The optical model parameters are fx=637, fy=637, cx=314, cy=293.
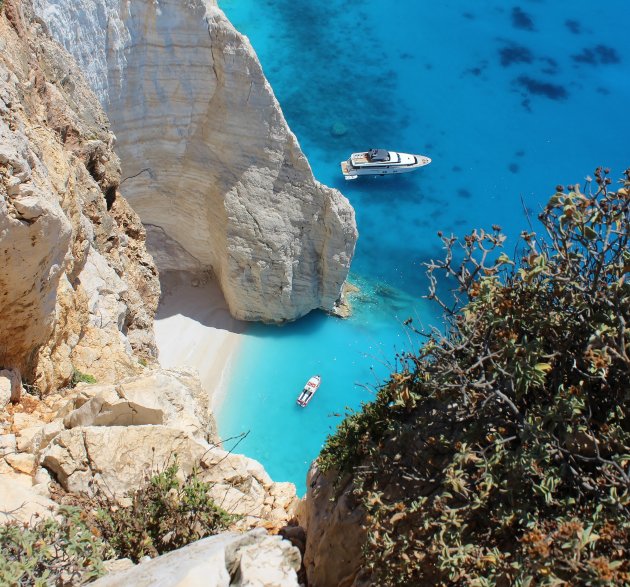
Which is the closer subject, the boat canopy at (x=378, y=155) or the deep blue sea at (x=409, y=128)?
the deep blue sea at (x=409, y=128)

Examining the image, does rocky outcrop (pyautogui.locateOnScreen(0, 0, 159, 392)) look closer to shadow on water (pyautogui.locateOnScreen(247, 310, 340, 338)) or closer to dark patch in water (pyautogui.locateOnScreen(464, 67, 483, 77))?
shadow on water (pyautogui.locateOnScreen(247, 310, 340, 338))

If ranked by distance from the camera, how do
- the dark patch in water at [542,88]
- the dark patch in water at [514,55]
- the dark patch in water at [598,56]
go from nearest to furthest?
the dark patch in water at [542,88]
the dark patch in water at [514,55]
the dark patch in water at [598,56]

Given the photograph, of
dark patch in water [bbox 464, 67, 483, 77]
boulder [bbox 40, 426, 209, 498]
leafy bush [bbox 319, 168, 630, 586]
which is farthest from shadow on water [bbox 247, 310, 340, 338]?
dark patch in water [bbox 464, 67, 483, 77]

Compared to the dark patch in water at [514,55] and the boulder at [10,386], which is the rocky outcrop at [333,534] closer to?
the boulder at [10,386]

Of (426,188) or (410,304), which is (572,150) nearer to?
(426,188)

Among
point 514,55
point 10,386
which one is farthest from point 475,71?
point 10,386

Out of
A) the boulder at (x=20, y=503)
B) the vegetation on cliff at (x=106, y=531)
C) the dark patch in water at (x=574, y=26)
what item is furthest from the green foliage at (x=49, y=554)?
the dark patch in water at (x=574, y=26)

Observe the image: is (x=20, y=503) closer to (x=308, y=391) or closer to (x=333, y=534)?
(x=333, y=534)

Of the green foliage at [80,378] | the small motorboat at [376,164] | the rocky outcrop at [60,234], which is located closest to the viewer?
the rocky outcrop at [60,234]
